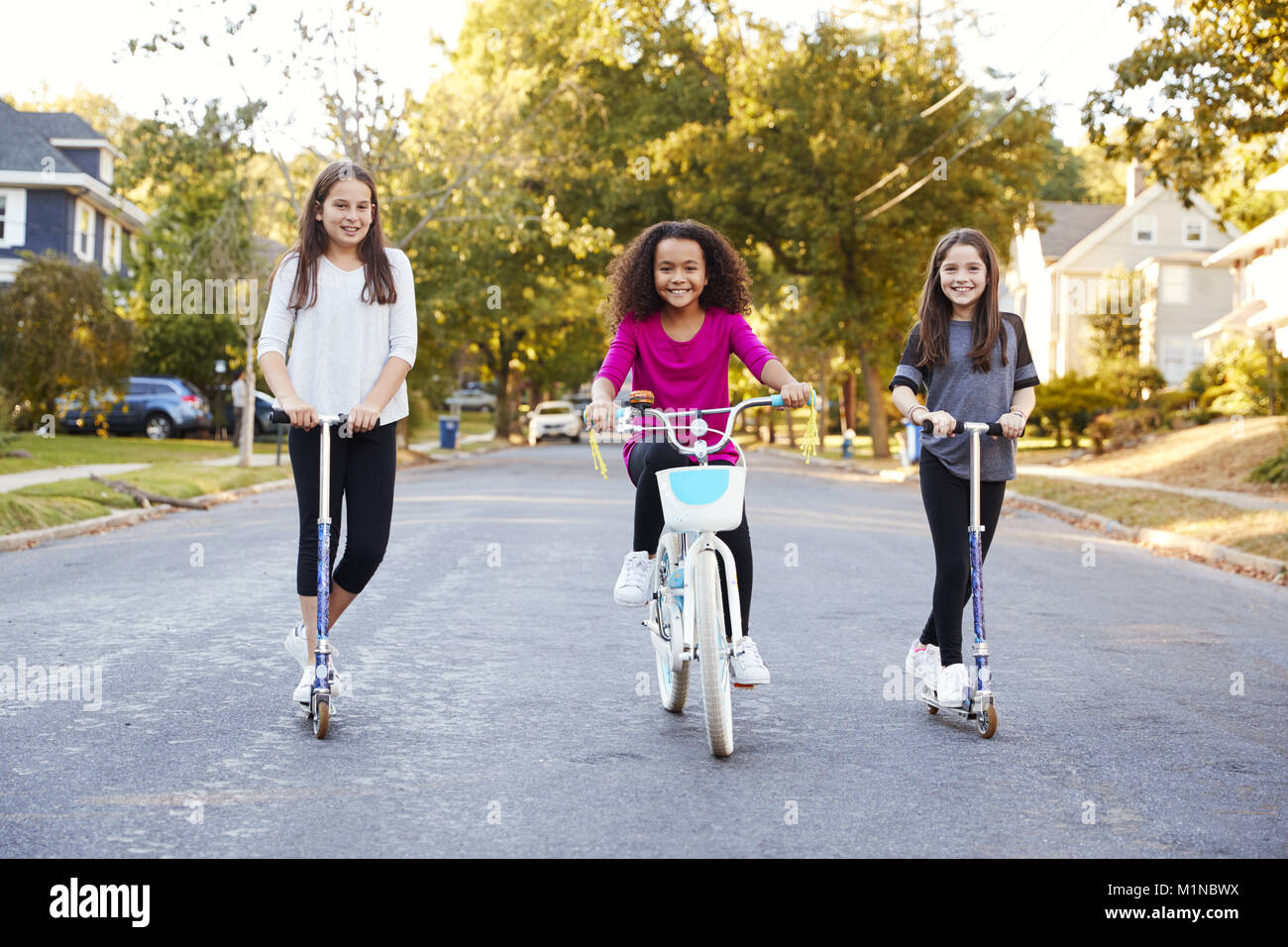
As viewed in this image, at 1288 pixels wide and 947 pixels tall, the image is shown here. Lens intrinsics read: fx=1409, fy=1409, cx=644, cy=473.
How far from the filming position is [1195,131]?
52.4 ft

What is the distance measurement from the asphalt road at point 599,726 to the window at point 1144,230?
1959 inches

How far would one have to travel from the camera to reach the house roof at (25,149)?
37719 millimetres

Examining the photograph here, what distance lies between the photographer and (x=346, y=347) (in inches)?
212

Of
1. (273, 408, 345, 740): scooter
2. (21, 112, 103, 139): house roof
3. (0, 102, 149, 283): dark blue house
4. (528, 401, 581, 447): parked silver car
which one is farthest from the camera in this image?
(528, 401, 581, 447): parked silver car

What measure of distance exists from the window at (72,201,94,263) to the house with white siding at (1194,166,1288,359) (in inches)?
1215

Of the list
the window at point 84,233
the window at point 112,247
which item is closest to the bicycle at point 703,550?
the window at point 84,233

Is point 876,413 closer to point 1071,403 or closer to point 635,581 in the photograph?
point 1071,403

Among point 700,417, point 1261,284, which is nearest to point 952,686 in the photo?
point 700,417

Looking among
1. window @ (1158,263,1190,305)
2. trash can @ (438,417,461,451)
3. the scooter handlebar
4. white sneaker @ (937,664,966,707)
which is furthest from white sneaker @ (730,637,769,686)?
window @ (1158,263,1190,305)

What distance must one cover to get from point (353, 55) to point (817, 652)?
2300cm

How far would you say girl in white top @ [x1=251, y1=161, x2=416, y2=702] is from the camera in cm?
534

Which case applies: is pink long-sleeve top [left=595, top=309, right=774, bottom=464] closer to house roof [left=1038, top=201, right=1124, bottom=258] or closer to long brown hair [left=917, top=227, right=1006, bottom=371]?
long brown hair [left=917, top=227, right=1006, bottom=371]
